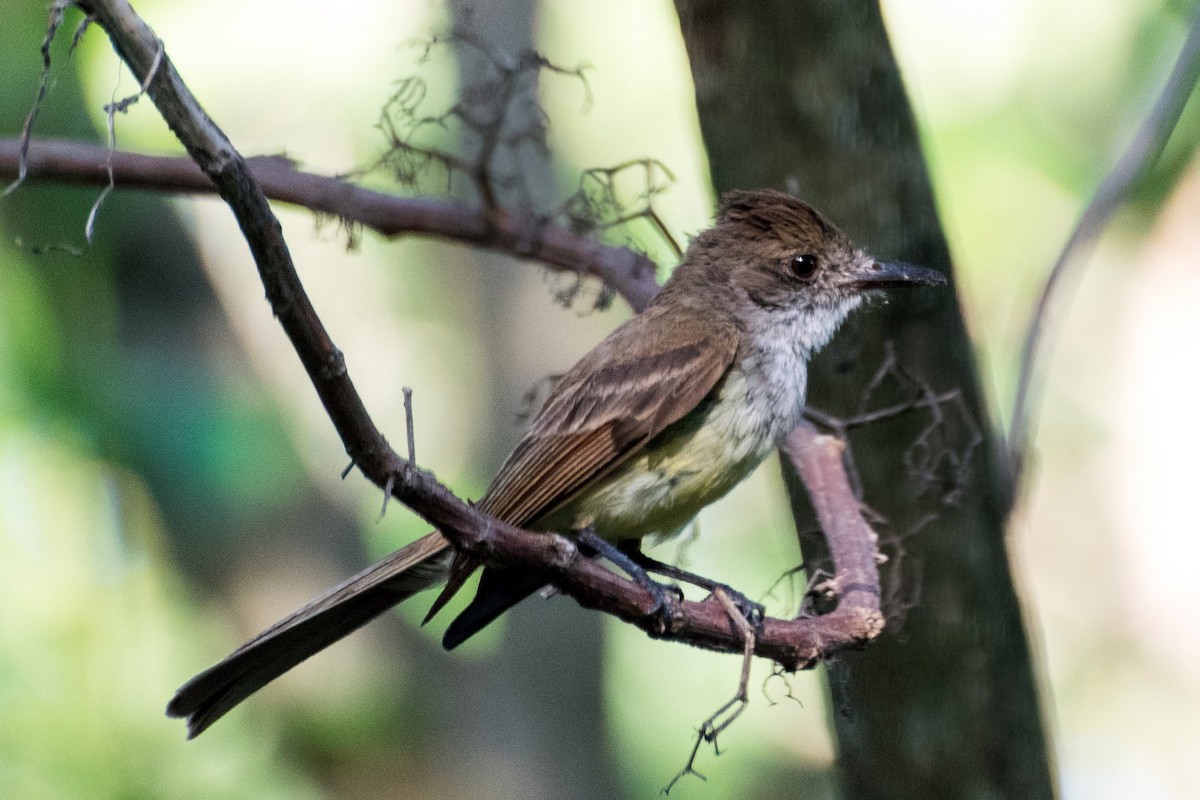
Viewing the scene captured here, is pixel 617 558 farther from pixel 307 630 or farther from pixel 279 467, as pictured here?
pixel 279 467

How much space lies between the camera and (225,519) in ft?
17.9

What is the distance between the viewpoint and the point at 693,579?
3.34m

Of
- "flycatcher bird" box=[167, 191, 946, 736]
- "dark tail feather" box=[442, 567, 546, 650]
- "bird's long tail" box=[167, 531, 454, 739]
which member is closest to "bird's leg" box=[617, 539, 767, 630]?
"flycatcher bird" box=[167, 191, 946, 736]

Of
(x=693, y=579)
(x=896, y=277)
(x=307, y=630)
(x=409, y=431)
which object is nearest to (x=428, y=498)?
(x=409, y=431)

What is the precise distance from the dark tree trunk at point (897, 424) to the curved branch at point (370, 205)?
51 centimetres

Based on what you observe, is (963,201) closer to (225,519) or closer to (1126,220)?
(1126,220)

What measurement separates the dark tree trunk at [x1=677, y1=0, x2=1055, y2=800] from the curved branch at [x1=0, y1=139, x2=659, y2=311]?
0.51m

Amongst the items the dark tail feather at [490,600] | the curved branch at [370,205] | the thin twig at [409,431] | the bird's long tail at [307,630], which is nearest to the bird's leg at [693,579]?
the dark tail feather at [490,600]

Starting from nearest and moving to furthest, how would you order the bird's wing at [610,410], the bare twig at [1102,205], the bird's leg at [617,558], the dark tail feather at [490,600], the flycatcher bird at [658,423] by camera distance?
the bird's leg at [617,558], the flycatcher bird at [658,423], the bird's wing at [610,410], the dark tail feather at [490,600], the bare twig at [1102,205]

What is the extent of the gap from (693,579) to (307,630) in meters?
0.99

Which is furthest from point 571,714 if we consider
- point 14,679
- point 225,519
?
point 14,679

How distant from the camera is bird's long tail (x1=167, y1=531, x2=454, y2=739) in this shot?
9.28 ft

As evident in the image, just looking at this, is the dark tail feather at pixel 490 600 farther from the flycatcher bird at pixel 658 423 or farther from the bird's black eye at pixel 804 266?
the bird's black eye at pixel 804 266

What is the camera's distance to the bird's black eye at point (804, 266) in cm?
363
